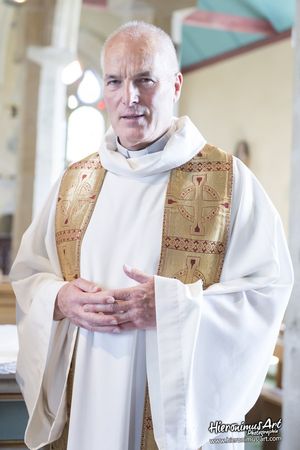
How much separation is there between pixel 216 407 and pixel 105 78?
3.32ft

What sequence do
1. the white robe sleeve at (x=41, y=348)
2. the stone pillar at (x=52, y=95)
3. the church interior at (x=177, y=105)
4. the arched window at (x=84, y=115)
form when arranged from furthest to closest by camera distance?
1. the arched window at (x=84, y=115)
2. the stone pillar at (x=52, y=95)
3. the church interior at (x=177, y=105)
4. the white robe sleeve at (x=41, y=348)

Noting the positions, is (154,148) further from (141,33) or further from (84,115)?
(84,115)

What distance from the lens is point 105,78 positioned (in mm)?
2092

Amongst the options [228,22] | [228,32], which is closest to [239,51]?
[228,32]

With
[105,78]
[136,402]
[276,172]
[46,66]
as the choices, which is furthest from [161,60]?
[276,172]

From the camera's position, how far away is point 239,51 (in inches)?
509

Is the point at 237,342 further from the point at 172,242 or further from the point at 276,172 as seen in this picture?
the point at 276,172

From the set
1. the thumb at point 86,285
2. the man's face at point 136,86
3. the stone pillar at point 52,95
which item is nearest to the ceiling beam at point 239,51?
the stone pillar at point 52,95

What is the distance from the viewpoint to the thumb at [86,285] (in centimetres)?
199

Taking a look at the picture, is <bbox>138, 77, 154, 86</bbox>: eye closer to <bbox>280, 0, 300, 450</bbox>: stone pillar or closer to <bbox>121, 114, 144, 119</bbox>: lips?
<bbox>121, 114, 144, 119</bbox>: lips

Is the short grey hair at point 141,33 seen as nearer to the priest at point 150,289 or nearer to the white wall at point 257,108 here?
the priest at point 150,289

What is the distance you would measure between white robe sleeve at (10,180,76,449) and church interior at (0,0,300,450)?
216mm

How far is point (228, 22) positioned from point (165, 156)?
1103 cm

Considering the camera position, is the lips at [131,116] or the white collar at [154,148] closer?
the lips at [131,116]
